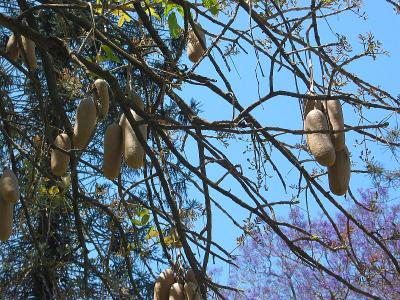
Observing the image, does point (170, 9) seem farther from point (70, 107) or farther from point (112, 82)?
point (70, 107)

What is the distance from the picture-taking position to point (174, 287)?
4.91 feet

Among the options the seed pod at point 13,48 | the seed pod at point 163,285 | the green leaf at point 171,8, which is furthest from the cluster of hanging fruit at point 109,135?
the green leaf at point 171,8

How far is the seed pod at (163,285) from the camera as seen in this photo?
4.99ft

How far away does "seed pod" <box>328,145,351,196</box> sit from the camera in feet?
4.43

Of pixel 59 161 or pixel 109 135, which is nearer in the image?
pixel 109 135

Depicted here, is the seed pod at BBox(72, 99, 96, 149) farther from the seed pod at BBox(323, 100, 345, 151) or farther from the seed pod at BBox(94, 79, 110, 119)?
the seed pod at BBox(323, 100, 345, 151)

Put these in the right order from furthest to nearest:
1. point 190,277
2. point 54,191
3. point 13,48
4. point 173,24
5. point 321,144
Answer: point 54,191 → point 173,24 → point 13,48 → point 190,277 → point 321,144

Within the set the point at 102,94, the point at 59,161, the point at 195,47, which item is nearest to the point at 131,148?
the point at 102,94

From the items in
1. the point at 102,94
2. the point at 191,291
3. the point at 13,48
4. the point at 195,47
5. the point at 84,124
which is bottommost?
the point at 191,291

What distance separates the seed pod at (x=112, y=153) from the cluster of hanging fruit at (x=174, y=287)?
264 millimetres

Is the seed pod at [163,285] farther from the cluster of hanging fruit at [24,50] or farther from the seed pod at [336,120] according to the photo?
the cluster of hanging fruit at [24,50]

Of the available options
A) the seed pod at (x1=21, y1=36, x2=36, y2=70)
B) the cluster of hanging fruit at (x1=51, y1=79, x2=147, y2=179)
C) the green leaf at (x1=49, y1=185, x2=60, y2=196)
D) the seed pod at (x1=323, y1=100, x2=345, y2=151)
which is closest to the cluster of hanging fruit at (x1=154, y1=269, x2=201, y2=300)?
the cluster of hanging fruit at (x1=51, y1=79, x2=147, y2=179)

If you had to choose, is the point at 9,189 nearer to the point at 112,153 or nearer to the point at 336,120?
the point at 112,153

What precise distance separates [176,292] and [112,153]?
305 mm
